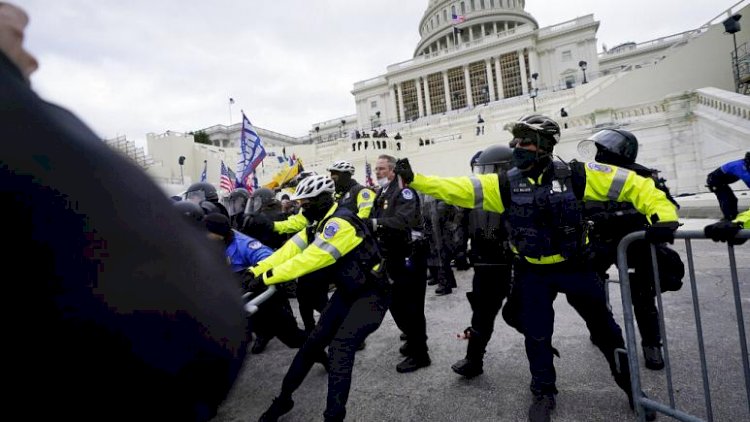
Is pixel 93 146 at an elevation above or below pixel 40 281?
above

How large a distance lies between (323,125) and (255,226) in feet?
227

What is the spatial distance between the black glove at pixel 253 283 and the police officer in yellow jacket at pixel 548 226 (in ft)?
4.19

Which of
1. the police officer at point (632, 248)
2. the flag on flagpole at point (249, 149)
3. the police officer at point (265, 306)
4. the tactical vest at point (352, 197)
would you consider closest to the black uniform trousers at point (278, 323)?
the police officer at point (265, 306)

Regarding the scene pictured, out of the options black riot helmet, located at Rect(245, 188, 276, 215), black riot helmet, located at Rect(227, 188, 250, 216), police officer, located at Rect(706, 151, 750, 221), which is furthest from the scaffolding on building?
black riot helmet, located at Rect(227, 188, 250, 216)

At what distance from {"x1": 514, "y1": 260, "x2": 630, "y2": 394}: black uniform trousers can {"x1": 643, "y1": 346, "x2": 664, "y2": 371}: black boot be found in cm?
74

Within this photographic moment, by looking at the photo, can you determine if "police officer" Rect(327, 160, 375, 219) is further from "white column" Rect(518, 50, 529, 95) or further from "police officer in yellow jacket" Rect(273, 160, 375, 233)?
"white column" Rect(518, 50, 529, 95)

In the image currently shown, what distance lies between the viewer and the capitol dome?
64188 millimetres

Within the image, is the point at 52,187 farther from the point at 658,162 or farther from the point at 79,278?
the point at 658,162

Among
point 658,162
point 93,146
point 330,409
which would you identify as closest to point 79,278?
point 93,146

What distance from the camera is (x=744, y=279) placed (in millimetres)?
5004

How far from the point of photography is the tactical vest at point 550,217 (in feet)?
9.09

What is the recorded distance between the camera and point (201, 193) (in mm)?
5500

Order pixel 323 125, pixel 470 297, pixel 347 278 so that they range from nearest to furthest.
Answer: pixel 347 278, pixel 470 297, pixel 323 125

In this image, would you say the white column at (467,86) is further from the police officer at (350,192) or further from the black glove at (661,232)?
the black glove at (661,232)
